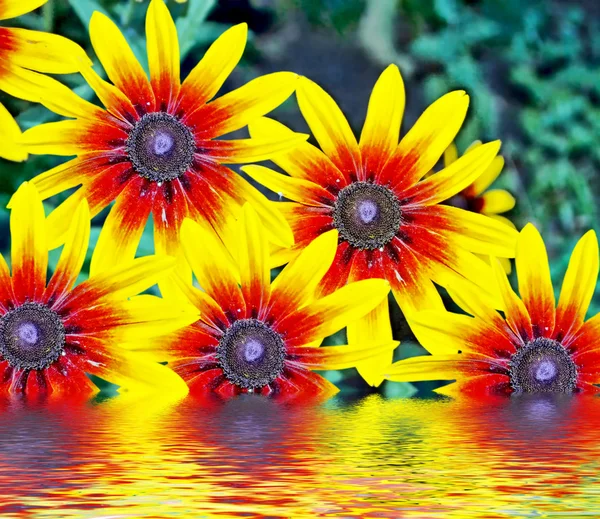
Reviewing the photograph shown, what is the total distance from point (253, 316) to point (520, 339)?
0.20 meters

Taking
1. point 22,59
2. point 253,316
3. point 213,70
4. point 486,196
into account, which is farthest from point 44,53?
point 486,196

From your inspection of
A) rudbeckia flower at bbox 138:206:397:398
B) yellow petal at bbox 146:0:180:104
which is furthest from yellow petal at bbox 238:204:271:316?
yellow petal at bbox 146:0:180:104

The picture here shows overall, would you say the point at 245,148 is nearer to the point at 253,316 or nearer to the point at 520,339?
the point at 253,316

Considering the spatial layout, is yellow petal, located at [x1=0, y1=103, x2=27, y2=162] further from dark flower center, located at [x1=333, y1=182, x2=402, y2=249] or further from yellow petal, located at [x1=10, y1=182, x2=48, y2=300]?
dark flower center, located at [x1=333, y1=182, x2=402, y2=249]

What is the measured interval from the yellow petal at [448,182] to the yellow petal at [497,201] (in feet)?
0.10

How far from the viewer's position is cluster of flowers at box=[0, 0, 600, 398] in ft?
2.48

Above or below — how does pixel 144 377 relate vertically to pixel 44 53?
below

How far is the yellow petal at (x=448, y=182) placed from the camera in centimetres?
78

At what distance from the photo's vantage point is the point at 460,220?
787 mm

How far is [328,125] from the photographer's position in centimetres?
78

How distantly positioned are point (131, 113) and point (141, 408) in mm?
213

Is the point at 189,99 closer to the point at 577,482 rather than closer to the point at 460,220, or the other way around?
the point at 460,220

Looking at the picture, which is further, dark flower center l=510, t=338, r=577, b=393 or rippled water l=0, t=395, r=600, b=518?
dark flower center l=510, t=338, r=577, b=393

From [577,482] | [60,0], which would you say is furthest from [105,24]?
[577,482]
